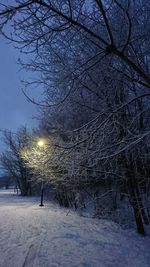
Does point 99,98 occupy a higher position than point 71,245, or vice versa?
point 99,98

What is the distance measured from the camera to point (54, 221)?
1585 centimetres

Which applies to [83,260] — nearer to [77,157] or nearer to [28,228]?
[77,157]

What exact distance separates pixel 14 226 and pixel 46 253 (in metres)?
4.88

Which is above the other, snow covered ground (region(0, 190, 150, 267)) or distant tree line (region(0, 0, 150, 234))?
distant tree line (region(0, 0, 150, 234))

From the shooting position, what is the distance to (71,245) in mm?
10781

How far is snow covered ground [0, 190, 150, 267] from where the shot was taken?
29.8 feet

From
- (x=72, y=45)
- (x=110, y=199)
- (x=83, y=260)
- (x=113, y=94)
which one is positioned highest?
(x=72, y=45)

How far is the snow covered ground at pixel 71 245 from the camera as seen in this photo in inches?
358

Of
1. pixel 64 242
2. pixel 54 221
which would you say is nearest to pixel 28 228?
pixel 54 221

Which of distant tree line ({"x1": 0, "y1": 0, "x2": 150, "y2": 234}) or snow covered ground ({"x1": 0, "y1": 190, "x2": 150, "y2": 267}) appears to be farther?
snow covered ground ({"x1": 0, "y1": 190, "x2": 150, "y2": 267})

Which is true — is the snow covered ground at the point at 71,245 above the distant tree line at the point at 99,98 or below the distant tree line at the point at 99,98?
below

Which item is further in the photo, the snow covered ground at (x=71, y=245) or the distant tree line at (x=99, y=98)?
the snow covered ground at (x=71, y=245)

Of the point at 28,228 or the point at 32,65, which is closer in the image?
the point at 32,65

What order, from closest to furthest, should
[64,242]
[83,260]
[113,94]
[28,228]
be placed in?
[83,260] < [113,94] < [64,242] < [28,228]
